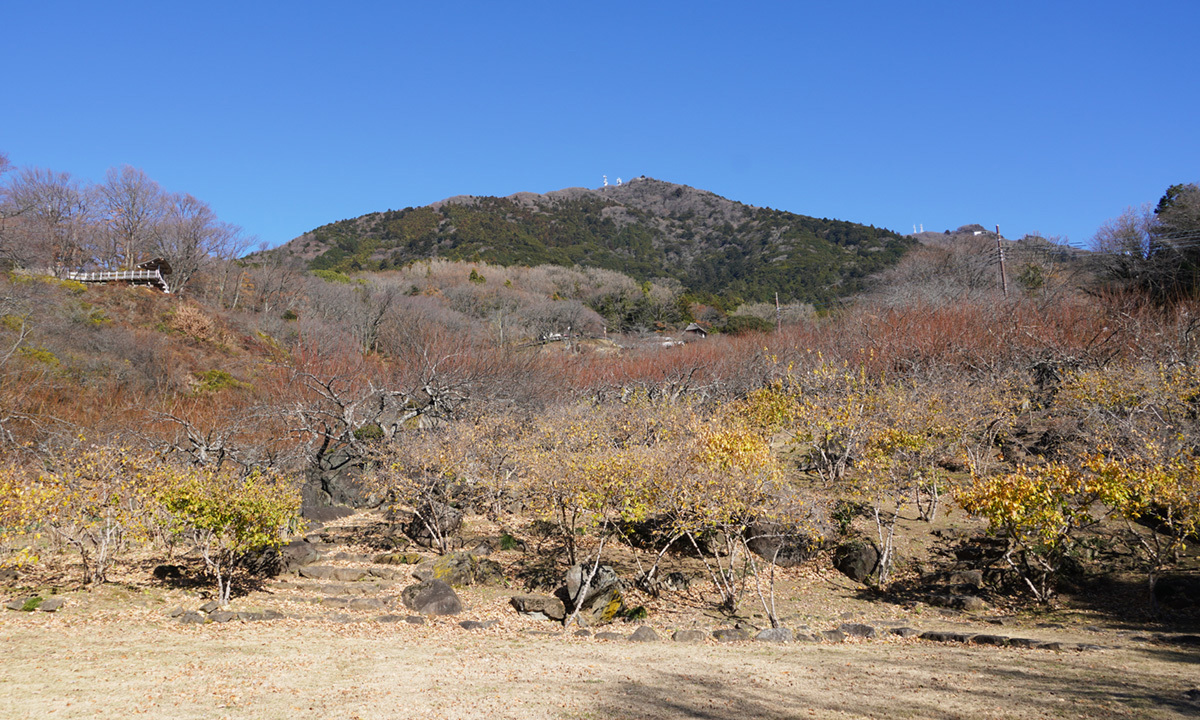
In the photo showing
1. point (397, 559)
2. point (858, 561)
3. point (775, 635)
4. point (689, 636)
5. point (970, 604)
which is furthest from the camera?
point (397, 559)

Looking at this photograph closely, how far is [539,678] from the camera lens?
8320 millimetres

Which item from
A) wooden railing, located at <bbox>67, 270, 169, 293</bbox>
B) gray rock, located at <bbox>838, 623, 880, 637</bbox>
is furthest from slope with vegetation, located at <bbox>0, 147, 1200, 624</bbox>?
wooden railing, located at <bbox>67, 270, 169, 293</bbox>

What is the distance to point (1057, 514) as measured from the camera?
10820 mm

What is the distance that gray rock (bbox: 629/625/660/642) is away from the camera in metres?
11.1

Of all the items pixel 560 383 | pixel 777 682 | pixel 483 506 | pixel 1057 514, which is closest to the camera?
pixel 777 682

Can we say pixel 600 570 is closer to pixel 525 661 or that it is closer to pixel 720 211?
pixel 525 661

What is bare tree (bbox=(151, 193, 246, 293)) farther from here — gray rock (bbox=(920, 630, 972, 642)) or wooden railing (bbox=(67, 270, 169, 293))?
gray rock (bbox=(920, 630, 972, 642))

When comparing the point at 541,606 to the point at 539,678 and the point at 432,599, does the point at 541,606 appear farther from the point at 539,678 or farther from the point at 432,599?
the point at 539,678

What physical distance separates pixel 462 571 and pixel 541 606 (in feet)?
7.31

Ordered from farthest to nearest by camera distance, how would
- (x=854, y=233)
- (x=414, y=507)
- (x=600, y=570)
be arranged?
(x=854, y=233)
(x=414, y=507)
(x=600, y=570)

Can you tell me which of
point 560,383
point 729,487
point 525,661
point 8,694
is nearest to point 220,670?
point 8,694

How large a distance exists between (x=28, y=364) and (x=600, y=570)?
25.8 m

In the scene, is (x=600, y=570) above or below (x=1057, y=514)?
below

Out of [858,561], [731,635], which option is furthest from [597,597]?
[858,561]
